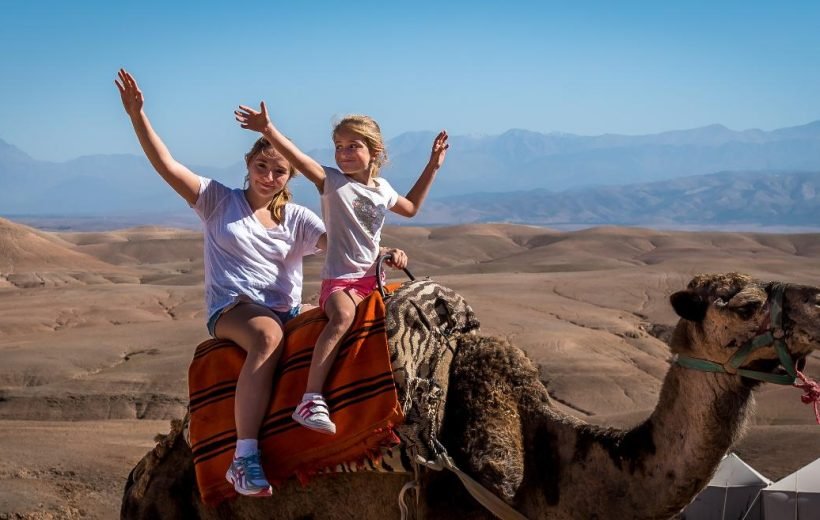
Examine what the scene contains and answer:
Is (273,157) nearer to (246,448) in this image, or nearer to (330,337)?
(330,337)

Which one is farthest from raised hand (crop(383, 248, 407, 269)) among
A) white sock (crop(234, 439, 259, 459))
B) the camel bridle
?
the camel bridle

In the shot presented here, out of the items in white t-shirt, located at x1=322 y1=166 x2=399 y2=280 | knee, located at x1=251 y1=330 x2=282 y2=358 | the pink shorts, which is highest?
white t-shirt, located at x1=322 y1=166 x2=399 y2=280

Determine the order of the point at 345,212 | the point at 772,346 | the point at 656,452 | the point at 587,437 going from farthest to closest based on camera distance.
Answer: the point at 345,212
the point at 587,437
the point at 656,452
the point at 772,346

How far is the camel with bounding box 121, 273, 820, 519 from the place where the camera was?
388cm

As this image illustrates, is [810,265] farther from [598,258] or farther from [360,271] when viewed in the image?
[360,271]

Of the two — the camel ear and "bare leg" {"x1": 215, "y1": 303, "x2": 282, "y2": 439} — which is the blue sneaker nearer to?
"bare leg" {"x1": 215, "y1": 303, "x2": 282, "y2": 439}

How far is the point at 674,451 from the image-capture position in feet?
13.3

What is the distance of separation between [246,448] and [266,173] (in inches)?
57.0

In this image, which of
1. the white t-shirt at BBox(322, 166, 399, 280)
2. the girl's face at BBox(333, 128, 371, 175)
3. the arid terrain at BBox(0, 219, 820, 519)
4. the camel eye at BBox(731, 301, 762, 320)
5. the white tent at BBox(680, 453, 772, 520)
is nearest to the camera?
the camel eye at BBox(731, 301, 762, 320)

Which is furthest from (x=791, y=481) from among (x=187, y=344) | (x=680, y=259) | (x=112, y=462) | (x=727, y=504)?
(x=680, y=259)

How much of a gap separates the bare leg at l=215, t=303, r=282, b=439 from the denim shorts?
52 mm

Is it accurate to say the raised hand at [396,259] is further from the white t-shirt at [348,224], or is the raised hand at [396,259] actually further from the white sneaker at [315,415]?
the white sneaker at [315,415]

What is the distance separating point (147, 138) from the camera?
16.0 feet

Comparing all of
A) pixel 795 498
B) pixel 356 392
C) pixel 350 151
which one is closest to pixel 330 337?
pixel 356 392
